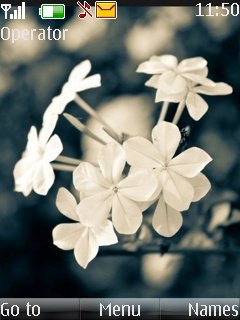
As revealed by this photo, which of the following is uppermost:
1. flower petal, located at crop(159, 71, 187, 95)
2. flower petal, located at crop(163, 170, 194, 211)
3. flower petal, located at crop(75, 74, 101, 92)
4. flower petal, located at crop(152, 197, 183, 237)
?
flower petal, located at crop(75, 74, 101, 92)

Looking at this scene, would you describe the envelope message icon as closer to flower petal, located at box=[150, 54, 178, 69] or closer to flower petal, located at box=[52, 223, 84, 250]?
flower petal, located at box=[150, 54, 178, 69]

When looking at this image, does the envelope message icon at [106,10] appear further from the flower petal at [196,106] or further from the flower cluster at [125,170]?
the flower petal at [196,106]

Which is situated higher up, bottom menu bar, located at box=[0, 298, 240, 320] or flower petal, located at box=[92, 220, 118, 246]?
flower petal, located at box=[92, 220, 118, 246]

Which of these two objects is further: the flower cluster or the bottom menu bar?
the bottom menu bar

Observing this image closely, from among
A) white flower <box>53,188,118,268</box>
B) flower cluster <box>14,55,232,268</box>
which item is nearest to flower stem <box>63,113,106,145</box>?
flower cluster <box>14,55,232,268</box>

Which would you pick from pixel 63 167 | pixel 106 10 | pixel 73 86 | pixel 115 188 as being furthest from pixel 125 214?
pixel 106 10

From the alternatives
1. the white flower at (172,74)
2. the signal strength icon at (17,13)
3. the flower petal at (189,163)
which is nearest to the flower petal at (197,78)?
the white flower at (172,74)
